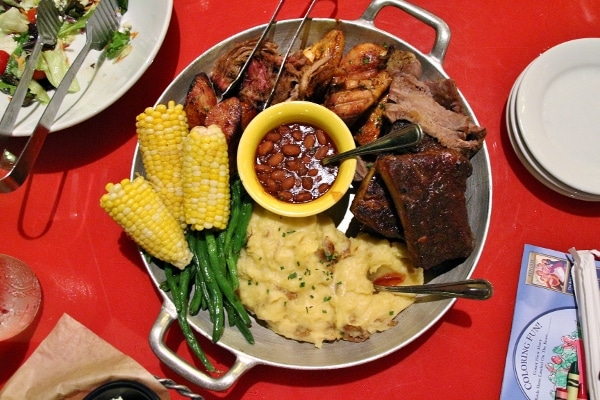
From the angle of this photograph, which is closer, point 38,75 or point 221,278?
point 221,278

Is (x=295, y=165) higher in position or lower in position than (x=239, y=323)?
higher

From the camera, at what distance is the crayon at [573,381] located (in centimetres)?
344

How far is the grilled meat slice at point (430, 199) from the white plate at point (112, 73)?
5.94 ft

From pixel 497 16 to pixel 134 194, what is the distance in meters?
3.10

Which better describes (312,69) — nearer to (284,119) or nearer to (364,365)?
(284,119)

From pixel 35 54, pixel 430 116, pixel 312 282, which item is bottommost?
pixel 312 282

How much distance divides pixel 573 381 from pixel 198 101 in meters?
3.24

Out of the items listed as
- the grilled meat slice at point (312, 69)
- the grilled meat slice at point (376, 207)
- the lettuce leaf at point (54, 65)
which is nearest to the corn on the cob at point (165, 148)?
the grilled meat slice at point (312, 69)

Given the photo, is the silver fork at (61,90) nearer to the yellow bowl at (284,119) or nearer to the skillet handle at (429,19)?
the yellow bowl at (284,119)

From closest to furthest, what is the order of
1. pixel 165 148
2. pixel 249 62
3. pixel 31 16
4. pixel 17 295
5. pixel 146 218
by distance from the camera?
pixel 146 218 → pixel 165 148 → pixel 249 62 → pixel 17 295 → pixel 31 16

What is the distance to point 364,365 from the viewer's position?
3.65 metres

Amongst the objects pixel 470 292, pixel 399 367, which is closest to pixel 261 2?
pixel 470 292

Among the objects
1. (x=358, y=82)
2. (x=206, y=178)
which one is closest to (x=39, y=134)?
(x=206, y=178)

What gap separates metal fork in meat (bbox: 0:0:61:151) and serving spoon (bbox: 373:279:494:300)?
8.85 feet
